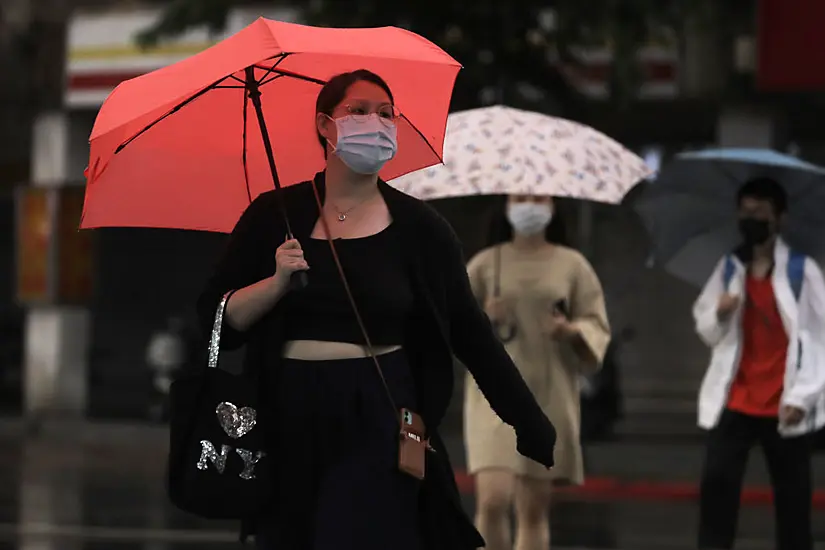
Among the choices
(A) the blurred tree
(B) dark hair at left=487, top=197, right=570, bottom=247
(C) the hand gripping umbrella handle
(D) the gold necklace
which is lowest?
(C) the hand gripping umbrella handle

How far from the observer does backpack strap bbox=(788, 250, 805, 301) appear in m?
6.88

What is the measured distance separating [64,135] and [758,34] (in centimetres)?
827

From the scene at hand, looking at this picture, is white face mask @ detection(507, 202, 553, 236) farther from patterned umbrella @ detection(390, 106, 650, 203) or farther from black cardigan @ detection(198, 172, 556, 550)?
black cardigan @ detection(198, 172, 556, 550)

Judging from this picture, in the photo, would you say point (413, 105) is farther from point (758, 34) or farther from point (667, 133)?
point (667, 133)

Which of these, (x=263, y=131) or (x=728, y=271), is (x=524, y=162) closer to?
(x=728, y=271)

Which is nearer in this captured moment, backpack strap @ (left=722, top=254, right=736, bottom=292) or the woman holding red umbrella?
the woman holding red umbrella

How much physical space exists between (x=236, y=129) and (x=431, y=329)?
100 cm

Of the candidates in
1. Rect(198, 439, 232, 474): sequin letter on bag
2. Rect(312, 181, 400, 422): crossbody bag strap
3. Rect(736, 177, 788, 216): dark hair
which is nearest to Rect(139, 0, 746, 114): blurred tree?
Rect(736, 177, 788, 216): dark hair

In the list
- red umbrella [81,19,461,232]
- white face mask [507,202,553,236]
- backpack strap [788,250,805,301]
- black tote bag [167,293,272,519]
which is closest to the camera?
black tote bag [167,293,272,519]

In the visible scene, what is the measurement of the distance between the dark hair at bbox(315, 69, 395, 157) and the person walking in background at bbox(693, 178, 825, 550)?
9.74 ft

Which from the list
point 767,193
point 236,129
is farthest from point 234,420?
point 767,193

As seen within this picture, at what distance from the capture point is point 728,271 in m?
7.04

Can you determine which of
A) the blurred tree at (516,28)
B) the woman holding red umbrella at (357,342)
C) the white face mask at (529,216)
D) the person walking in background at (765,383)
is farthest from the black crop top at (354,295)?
the blurred tree at (516,28)

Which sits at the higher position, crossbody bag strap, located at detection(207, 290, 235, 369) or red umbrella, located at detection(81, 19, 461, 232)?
red umbrella, located at detection(81, 19, 461, 232)
